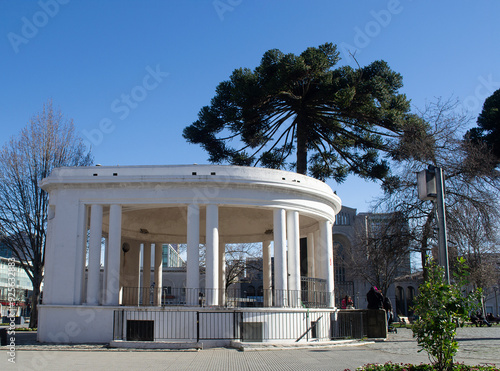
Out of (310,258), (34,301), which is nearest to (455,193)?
(310,258)

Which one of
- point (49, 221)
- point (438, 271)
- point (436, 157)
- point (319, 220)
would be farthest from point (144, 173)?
point (436, 157)

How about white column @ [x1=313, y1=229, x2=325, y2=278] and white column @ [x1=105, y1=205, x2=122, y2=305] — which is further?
white column @ [x1=313, y1=229, x2=325, y2=278]

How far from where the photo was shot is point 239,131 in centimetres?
3075

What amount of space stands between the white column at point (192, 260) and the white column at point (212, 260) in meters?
0.41

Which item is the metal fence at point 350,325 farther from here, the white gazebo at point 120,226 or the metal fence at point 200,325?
the metal fence at point 200,325

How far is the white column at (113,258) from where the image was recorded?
18.2 metres

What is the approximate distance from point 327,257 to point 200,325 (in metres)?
7.02

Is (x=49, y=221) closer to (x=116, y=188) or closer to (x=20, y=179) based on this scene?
(x=116, y=188)

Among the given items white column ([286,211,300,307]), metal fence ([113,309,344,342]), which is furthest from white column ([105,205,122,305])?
white column ([286,211,300,307])

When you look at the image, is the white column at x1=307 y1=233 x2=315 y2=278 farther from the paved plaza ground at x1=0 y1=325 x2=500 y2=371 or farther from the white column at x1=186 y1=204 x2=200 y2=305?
the white column at x1=186 y1=204 x2=200 y2=305

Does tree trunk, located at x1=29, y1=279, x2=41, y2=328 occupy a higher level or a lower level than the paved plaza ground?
higher

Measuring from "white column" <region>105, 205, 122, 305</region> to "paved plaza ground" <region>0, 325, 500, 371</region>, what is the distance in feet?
6.83

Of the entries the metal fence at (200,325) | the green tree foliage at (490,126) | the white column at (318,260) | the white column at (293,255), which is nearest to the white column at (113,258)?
the metal fence at (200,325)

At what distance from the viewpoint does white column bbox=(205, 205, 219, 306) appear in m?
18.1
